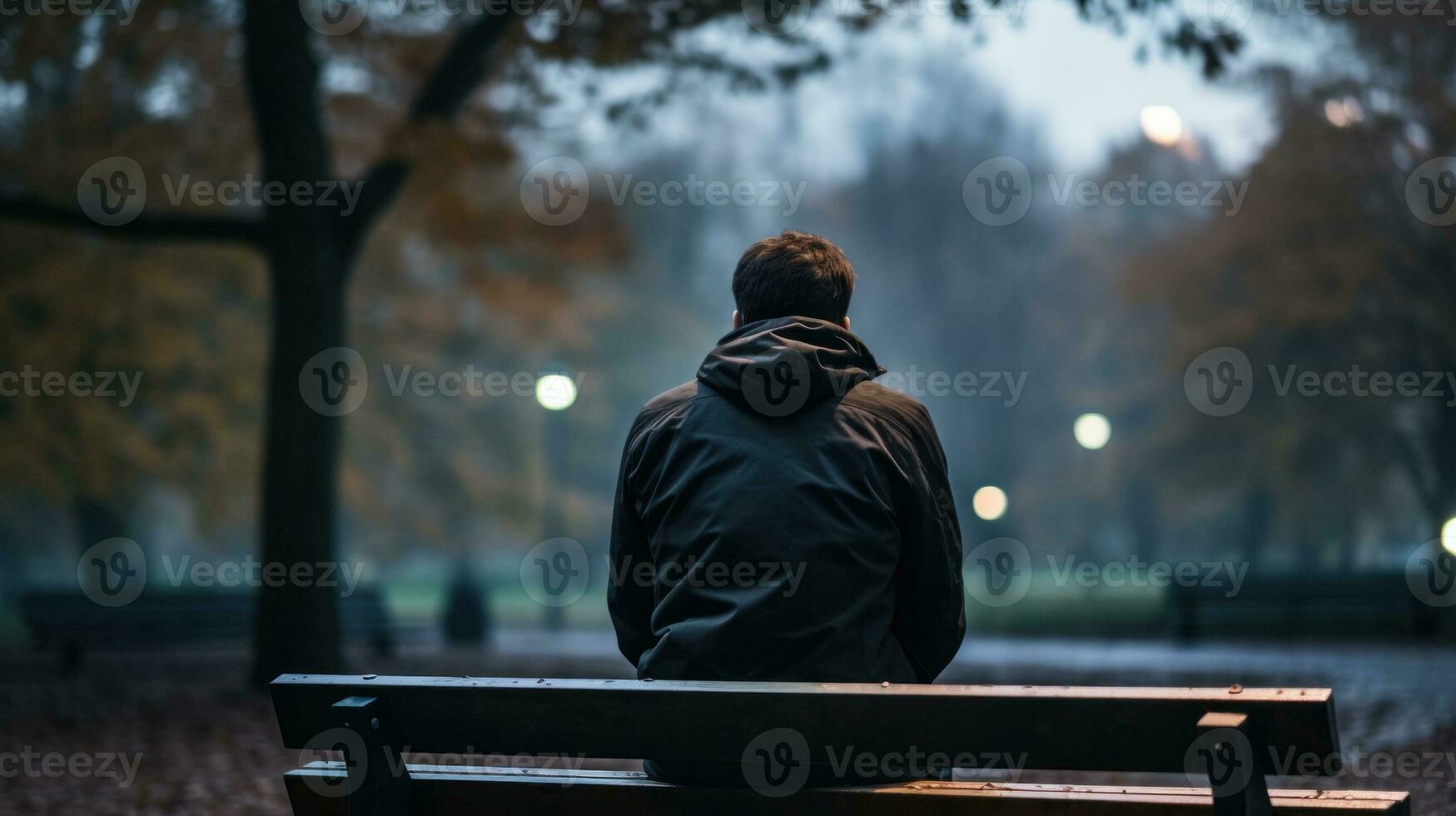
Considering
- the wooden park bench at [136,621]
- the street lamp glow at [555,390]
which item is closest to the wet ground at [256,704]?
the wooden park bench at [136,621]

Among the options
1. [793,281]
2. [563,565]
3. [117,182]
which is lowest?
[563,565]

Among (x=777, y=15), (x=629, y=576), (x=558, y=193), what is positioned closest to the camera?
(x=629, y=576)

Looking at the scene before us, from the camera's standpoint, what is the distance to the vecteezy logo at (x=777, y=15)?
36.7 feet

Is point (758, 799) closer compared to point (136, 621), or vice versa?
point (758, 799)

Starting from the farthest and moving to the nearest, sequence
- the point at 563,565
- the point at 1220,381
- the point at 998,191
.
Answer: the point at 563,565, the point at 998,191, the point at 1220,381

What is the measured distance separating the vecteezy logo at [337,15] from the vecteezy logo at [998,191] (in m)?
19.4

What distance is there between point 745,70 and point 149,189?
8.31 metres

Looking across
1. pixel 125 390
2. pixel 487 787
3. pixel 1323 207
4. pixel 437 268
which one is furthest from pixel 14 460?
pixel 1323 207

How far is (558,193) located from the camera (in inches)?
679

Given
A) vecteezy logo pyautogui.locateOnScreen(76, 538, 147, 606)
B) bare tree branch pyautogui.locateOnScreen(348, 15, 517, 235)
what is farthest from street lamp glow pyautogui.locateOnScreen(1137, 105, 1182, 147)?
vecteezy logo pyautogui.locateOnScreen(76, 538, 147, 606)

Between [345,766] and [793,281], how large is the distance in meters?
1.51

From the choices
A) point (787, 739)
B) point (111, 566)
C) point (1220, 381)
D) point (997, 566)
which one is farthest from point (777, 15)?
point (997, 566)

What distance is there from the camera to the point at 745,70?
39.8ft

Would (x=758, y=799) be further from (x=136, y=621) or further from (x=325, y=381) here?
(x=136, y=621)
